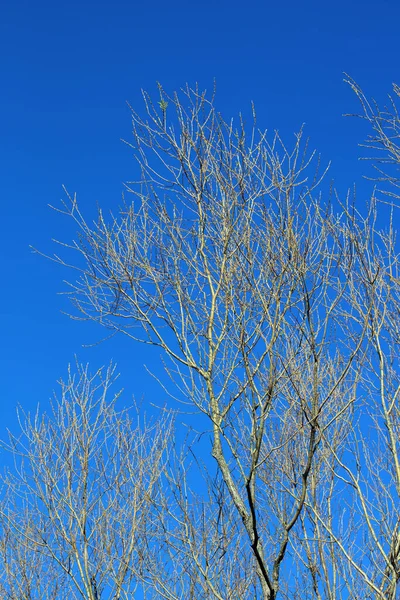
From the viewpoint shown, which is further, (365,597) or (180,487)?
(180,487)

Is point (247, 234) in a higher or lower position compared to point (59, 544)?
higher

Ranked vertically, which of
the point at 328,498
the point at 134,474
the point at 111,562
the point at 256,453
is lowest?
the point at 256,453

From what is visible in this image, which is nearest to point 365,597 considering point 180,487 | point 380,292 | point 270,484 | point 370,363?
point 270,484

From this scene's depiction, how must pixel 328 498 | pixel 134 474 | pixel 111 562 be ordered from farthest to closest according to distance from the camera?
pixel 134 474 → pixel 111 562 → pixel 328 498

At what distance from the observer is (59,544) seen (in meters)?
6.50

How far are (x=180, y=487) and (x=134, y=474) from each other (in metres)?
1.68

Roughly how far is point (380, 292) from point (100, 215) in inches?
70.7

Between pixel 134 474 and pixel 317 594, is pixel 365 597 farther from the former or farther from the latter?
pixel 134 474

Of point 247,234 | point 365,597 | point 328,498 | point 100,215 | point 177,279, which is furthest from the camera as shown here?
point 328,498

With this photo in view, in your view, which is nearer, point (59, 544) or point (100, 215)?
point (100, 215)

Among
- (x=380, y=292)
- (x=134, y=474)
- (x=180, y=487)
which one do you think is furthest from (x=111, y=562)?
(x=380, y=292)

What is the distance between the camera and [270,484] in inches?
216

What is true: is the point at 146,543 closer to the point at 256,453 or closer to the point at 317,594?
the point at 317,594

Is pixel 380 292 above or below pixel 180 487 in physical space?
above
